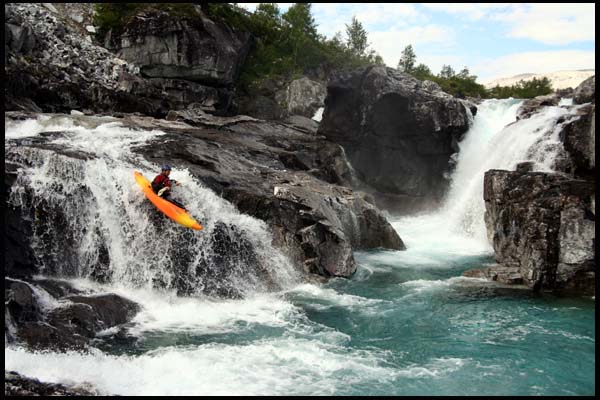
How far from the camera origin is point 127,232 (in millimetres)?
12867

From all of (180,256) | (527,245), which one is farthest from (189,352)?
(527,245)

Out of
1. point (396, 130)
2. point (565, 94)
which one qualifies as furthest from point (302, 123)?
point (565, 94)

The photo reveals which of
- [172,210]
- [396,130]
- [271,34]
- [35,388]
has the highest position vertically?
[271,34]

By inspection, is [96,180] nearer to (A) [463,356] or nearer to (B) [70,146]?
(B) [70,146]

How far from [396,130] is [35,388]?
69.0ft

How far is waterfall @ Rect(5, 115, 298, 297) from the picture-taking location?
12.1 m

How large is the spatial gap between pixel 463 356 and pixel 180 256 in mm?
7054

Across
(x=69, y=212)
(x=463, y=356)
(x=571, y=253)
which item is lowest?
(x=463, y=356)

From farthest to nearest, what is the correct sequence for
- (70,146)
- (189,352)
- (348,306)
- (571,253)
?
1. (70,146)
2. (571,253)
3. (348,306)
4. (189,352)

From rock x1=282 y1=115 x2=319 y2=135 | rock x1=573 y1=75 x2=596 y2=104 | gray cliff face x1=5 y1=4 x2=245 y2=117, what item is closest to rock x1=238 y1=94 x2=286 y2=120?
rock x1=282 y1=115 x2=319 y2=135

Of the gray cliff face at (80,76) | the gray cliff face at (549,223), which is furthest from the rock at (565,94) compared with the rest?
the gray cliff face at (80,76)

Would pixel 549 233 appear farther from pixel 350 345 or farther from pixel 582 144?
pixel 350 345

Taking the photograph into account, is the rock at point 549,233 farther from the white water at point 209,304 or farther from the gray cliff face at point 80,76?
the gray cliff face at point 80,76

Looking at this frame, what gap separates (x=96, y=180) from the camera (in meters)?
13.2
